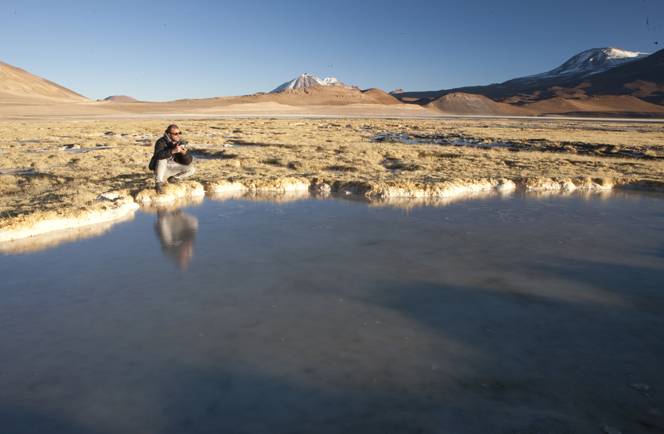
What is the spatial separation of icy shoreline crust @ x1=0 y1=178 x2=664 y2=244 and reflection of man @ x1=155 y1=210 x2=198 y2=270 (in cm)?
93

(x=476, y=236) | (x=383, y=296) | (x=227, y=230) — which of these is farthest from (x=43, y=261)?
(x=476, y=236)

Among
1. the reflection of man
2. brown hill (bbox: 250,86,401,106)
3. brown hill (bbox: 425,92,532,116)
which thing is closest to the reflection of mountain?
the reflection of man

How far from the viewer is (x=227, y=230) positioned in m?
8.05

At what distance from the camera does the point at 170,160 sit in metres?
11.5

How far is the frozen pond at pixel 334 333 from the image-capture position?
321cm

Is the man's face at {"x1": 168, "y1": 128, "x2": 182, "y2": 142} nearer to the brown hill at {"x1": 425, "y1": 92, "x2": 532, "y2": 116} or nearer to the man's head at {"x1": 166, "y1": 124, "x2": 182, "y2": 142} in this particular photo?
the man's head at {"x1": 166, "y1": 124, "x2": 182, "y2": 142}

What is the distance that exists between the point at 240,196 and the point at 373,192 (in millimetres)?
3195

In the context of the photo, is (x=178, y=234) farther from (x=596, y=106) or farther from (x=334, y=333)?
(x=596, y=106)

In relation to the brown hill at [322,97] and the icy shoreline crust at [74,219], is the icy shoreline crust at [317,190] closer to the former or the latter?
the icy shoreline crust at [74,219]

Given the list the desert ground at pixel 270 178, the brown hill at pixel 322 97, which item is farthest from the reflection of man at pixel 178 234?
the brown hill at pixel 322 97

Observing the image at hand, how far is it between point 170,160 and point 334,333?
8.46 meters

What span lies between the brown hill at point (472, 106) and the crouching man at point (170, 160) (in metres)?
122

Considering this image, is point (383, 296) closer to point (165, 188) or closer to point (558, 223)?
point (558, 223)

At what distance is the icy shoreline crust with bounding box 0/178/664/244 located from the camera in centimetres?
905
